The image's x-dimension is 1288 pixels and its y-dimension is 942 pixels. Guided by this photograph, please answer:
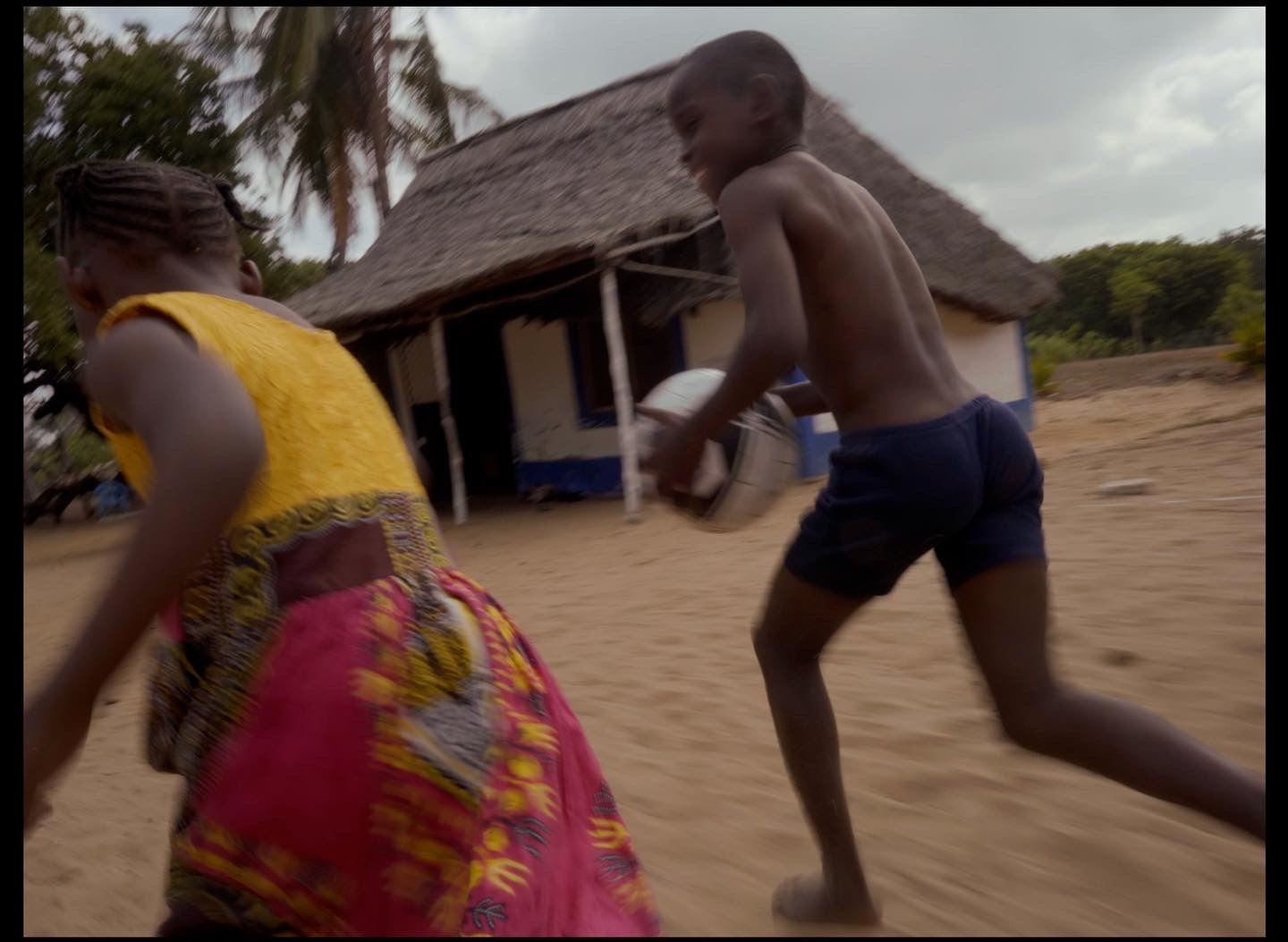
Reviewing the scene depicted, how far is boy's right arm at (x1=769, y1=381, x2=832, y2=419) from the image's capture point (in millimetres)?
2217

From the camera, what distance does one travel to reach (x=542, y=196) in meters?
11.5

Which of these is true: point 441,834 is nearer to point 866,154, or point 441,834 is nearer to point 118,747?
point 118,747

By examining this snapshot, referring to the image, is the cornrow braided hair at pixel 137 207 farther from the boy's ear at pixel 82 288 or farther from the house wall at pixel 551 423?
the house wall at pixel 551 423

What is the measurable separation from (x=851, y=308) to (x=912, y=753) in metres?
1.57

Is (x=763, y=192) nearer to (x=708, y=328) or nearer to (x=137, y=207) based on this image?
(x=137, y=207)

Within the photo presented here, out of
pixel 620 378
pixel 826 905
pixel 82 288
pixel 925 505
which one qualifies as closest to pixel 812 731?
pixel 826 905

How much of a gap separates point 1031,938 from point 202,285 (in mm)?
1817

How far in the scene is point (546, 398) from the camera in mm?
12242

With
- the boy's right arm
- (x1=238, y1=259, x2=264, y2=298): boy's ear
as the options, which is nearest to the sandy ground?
(x1=238, y1=259, x2=264, y2=298): boy's ear

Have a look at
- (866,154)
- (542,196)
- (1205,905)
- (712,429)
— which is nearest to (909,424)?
(712,429)

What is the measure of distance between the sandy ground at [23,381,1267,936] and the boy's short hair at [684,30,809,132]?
4.03ft

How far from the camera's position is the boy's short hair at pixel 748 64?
1.80 m

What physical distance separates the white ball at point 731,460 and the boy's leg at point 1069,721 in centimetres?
39

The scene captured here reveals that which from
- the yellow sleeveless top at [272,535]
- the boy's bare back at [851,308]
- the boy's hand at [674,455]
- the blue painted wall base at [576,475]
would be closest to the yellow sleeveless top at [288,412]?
the yellow sleeveless top at [272,535]
